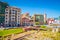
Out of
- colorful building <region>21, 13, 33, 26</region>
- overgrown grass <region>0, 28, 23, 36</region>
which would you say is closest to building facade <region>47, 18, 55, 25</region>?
colorful building <region>21, 13, 33, 26</region>

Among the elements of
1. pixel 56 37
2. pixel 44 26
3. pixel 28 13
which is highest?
pixel 28 13

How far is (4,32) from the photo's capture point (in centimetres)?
307

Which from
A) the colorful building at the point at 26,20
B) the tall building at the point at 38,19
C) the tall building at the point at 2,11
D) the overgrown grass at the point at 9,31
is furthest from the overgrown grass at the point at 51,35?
the tall building at the point at 2,11

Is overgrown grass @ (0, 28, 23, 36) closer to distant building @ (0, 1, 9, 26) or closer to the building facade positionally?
distant building @ (0, 1, 9, 26)

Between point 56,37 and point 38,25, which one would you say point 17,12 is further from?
point 56,37

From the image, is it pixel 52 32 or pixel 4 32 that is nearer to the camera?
pixel 4 32

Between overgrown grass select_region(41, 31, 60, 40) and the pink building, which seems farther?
the pink building

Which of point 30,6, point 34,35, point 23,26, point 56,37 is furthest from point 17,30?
point 56,37

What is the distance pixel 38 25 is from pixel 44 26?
139 mm

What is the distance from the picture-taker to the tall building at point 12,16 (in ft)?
10.2

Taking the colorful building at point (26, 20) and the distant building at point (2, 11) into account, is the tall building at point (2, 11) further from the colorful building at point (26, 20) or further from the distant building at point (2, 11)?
the colorful building at point (26, 20)

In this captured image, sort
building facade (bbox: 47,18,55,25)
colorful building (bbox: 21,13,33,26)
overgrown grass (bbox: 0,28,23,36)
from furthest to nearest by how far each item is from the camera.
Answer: building facade (bbox: 47,18,55,25) < colorful building (bbox: 21,13,33,26) < overgrown grass (bbox: 0,28,23,36)

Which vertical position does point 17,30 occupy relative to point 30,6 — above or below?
below

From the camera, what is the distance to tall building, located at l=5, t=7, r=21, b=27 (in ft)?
10.2
